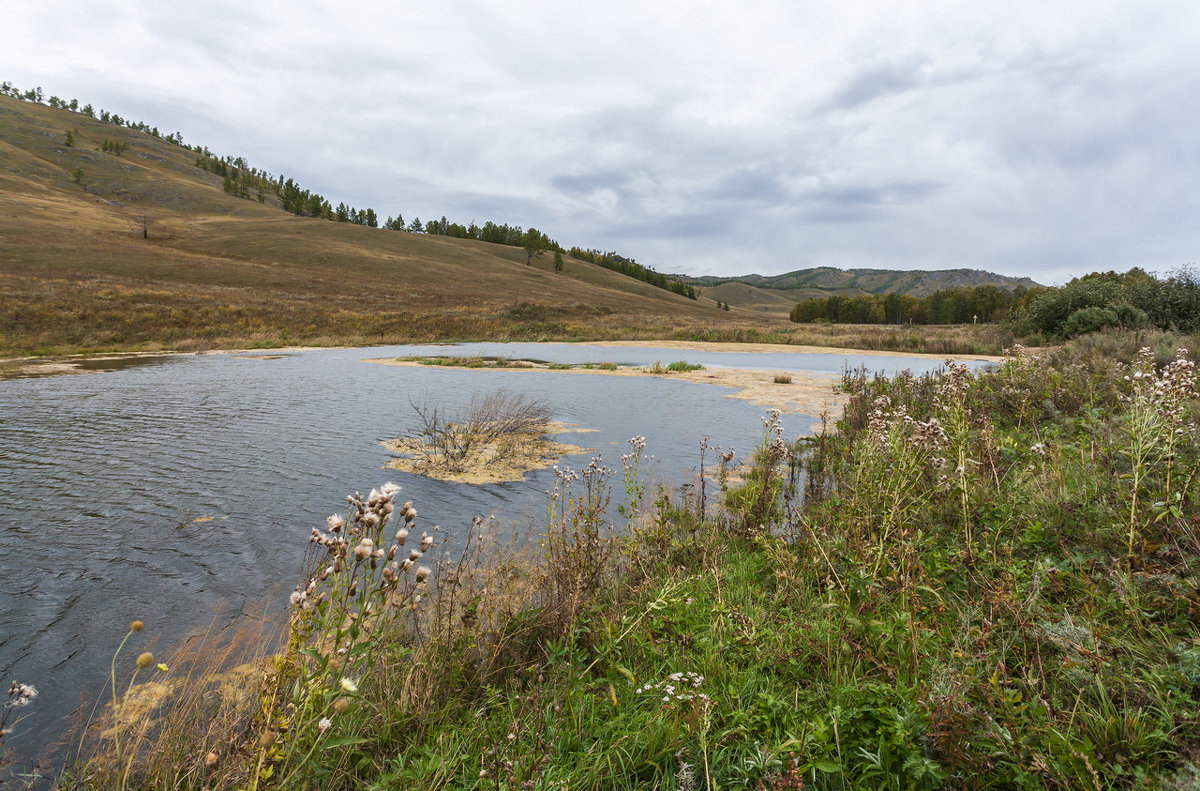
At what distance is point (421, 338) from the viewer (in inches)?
1783

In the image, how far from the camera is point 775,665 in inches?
128

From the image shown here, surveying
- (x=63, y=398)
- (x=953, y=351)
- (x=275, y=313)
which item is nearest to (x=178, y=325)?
(x=275, y=313)

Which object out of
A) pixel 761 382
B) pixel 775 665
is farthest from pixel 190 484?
pixel 761 382

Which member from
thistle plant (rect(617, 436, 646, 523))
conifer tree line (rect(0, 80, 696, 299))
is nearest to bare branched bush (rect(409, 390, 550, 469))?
thistle plant (rect(617, 436, 646, 523))

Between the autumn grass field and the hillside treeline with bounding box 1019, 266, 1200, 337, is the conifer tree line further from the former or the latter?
the hillside treeline with bounding box 1019, 266, 1200, 337

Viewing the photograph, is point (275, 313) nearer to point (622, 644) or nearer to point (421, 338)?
point (421, 338)

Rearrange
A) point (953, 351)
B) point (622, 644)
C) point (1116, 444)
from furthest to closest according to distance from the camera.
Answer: point (953, 351)
point (1116, 444)
point (622, 644)

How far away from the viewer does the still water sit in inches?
184

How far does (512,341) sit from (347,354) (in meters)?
16.3

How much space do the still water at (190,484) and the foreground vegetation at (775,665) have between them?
127cm

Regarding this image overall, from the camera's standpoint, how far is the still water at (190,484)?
466cm

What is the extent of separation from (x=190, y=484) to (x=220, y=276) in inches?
2325

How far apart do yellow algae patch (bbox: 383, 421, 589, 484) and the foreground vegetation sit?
13.2ft

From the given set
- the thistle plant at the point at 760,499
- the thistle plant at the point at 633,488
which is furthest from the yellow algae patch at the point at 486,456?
the thistle plant at the point at 760,499
